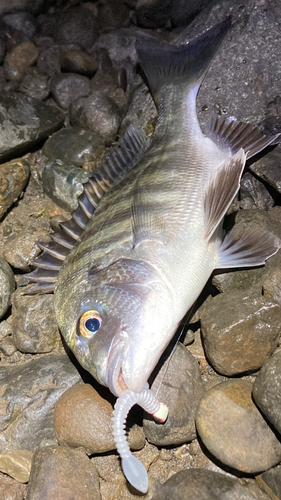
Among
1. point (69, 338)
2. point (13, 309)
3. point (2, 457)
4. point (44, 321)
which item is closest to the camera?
point (69, 338)

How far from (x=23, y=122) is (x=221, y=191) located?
271 cm

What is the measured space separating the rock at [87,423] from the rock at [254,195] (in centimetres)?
219

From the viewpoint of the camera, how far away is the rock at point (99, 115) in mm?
4520

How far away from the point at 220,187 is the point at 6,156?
2644 mm

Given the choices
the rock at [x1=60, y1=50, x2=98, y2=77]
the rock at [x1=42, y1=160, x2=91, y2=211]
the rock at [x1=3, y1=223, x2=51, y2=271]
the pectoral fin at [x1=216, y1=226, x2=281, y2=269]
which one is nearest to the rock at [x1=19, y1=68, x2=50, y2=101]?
the rock at [x1=60, y1=50, x2=98, y2=77]

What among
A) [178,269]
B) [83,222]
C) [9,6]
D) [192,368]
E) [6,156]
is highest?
[9,6]

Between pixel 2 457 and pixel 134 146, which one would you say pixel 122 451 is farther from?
pixel 134 146

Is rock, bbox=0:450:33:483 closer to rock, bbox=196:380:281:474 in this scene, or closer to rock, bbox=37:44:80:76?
rock, bbox=196:380:281:474

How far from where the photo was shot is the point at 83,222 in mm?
3381

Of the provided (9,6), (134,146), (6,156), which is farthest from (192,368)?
(9,6)

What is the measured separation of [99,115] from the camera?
178 inches

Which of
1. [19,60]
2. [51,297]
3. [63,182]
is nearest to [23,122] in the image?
[63,182]

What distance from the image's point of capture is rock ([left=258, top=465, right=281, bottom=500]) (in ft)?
7.85

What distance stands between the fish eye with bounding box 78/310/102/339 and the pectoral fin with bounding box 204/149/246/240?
1043 millimetres
